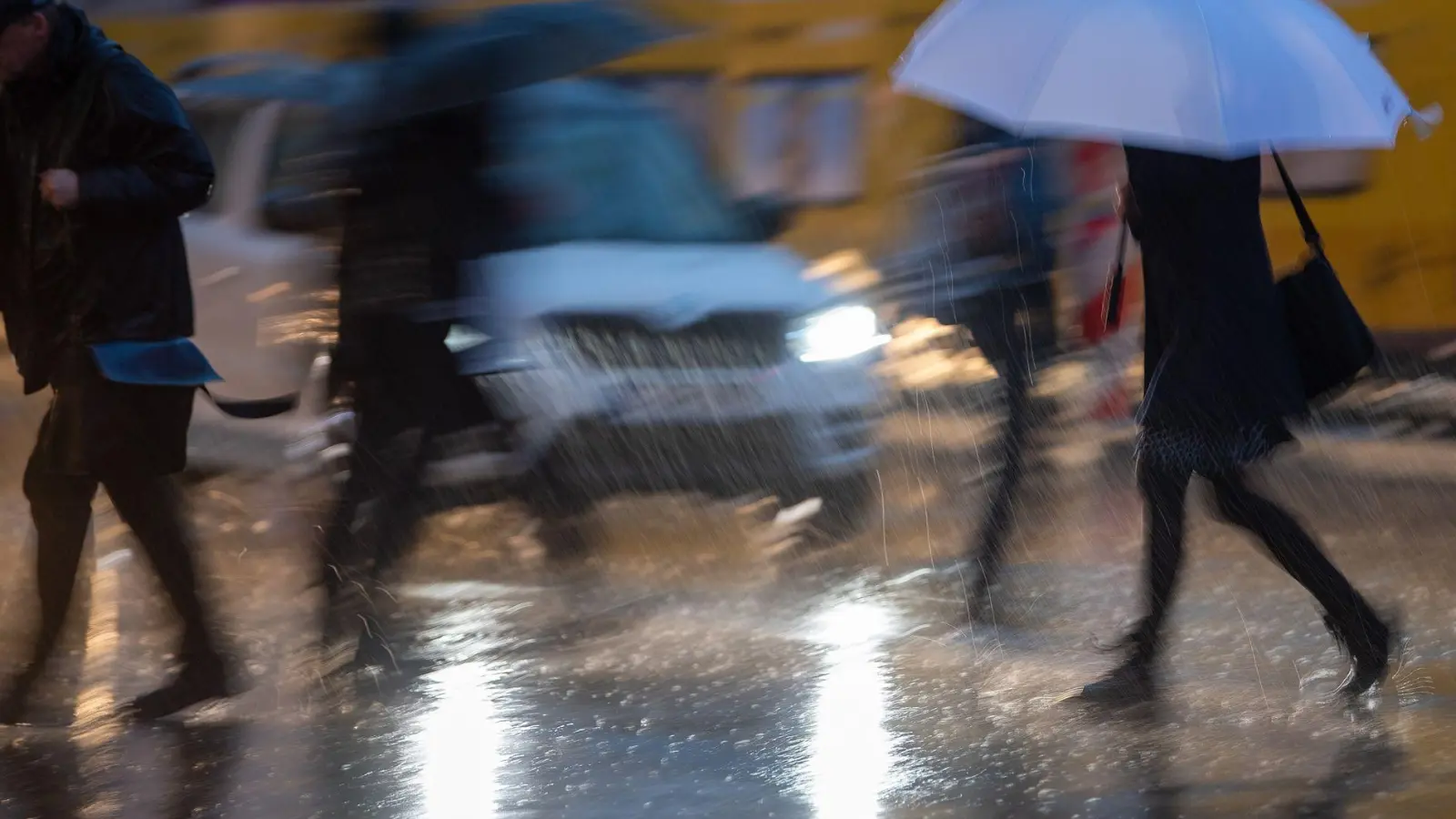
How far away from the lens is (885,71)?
302 inches

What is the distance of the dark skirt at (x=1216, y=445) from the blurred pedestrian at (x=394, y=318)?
2.01 meters

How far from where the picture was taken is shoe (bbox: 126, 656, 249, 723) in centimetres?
396

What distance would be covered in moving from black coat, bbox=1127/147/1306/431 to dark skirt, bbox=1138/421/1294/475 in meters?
0.02

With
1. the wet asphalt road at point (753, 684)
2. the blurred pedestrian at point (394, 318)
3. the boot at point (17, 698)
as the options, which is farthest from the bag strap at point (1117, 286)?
the boot at point (17, 698)

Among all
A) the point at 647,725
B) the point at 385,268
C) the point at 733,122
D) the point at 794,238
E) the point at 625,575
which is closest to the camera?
the point at 647,725

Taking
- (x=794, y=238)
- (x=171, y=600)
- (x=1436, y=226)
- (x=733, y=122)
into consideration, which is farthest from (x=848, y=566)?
(x=1436, y=226)

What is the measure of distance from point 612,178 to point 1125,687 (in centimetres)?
275

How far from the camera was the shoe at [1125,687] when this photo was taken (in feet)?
13.1

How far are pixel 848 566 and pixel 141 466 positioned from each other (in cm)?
224

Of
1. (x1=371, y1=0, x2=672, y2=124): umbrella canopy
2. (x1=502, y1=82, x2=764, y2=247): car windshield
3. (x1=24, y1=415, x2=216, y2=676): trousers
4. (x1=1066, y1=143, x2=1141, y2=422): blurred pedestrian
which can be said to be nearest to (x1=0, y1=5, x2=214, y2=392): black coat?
(x1=24, y1=415, x2=216, y2=676): trousers

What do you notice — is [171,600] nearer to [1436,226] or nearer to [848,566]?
[848,566]

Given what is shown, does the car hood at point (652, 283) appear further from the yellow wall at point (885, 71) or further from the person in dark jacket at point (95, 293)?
the yellow wall at point (885, 71)

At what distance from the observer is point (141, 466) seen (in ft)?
13.1

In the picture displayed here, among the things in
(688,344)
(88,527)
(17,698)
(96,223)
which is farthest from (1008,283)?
(17,698)
